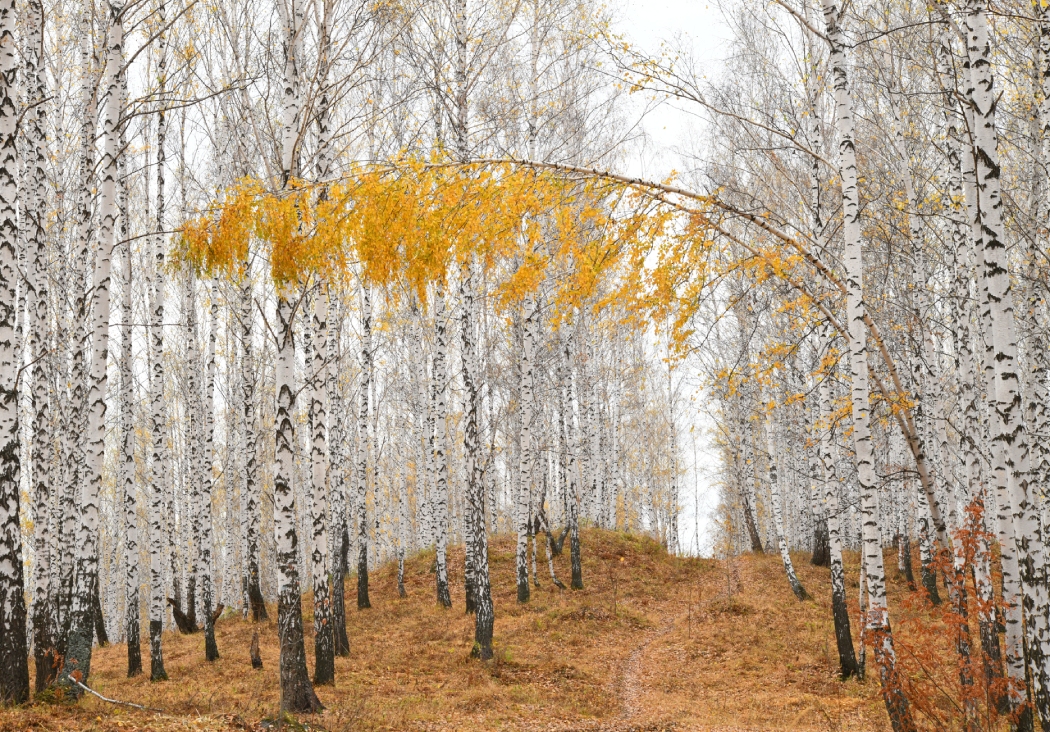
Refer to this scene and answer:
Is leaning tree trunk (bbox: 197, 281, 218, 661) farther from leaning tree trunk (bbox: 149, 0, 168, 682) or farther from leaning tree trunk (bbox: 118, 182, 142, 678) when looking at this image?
leaning tree trunk (bbox: 149, 0, 168, 682)

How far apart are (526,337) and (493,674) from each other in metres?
5.85

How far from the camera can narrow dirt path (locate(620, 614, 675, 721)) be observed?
9.51m

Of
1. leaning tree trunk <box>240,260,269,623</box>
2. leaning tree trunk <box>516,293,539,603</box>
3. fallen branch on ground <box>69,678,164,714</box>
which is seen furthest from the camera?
leaning tree trunk <box>240,260,269,623</box>

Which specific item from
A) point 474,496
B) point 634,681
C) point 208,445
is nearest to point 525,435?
point 474,496

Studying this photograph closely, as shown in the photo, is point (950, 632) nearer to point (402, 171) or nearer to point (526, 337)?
point (402, 171)

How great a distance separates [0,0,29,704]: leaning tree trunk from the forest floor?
46 centimetres

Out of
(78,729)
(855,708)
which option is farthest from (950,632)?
(78,729)

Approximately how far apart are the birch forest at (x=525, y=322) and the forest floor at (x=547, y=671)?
102mm

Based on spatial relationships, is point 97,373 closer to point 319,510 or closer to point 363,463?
point 319,510

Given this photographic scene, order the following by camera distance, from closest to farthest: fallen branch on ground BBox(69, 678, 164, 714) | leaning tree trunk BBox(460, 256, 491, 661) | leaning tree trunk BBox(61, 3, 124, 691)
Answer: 1. fallen branch on ground BBox(69, 678, 164, 714)
2. leaning tree trunk BBox(61, 3, 124, 691)
3. leaning tree trunk BBox(460, 256, 491, 661)

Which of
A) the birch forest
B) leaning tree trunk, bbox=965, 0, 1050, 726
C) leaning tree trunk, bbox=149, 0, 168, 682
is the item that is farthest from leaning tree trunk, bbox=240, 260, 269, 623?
leaning tree trunk, bbox=965, 0, 1050, 726

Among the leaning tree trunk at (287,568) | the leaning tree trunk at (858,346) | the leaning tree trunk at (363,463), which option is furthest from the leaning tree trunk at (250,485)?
the leaning tree trunk at (858,346)

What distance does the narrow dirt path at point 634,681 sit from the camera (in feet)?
31.2

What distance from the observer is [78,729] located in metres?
6.11
